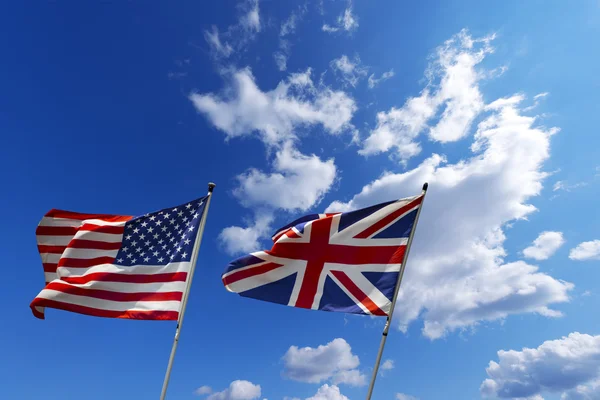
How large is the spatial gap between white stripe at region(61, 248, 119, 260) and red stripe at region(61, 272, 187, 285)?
0.94 meters

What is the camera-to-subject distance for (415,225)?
1870cm

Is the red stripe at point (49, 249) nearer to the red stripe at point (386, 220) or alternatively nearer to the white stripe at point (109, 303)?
the white stripe at point (109, 303)

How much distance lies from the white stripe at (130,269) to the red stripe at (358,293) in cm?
671

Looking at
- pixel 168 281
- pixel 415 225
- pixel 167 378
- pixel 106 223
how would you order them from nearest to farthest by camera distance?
pixel 167 378 < pixel 415 225 < pixel 168 281 < pixel 106 223

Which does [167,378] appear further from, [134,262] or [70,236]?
[70,236]

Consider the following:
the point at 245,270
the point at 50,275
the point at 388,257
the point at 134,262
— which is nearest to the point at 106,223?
the point at 134,262

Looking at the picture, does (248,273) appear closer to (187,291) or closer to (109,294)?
(187,291)

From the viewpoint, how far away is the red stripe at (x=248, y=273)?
63.9 ft

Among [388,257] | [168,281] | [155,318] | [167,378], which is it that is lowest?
[167,378]

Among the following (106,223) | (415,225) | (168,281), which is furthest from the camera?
(106,223)

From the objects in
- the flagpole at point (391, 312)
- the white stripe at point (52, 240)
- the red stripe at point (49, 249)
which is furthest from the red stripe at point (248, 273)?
the red stripe at point (49, 249)

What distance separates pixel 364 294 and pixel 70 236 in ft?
49.7

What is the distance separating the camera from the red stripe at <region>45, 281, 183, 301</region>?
19.6m

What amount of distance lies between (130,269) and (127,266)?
24cm
